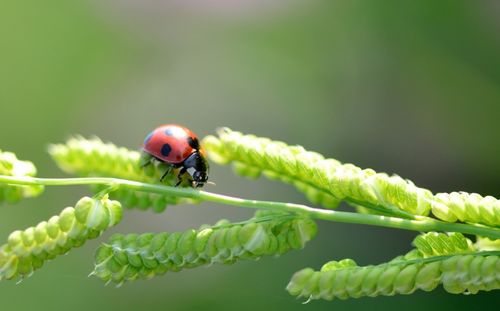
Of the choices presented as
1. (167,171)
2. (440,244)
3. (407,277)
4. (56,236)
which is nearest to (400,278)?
(407,277)

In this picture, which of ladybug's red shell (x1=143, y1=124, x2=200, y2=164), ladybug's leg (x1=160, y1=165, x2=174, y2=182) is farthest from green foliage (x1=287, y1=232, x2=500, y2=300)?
ladybug's red shell (x1=143, y1=124, x2=200, y2=164)

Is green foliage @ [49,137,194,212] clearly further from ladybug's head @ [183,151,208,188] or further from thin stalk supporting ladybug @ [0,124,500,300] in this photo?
ladybug's head @ [183,151,208,188]

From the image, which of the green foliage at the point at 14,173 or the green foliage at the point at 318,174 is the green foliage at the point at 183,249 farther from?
the green foliage at the point at 14,173

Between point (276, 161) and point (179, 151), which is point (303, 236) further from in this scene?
point (179, 151)

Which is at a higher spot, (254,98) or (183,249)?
(254,98)

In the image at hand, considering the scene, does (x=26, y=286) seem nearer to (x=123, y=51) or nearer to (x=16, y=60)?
(x=16, y=60)

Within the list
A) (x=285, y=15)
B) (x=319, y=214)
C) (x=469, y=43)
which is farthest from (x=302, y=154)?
(x=285, y=15)

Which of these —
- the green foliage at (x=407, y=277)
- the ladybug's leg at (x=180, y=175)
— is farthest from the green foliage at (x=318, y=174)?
the ladybug's leg at (x=180, y=175)
